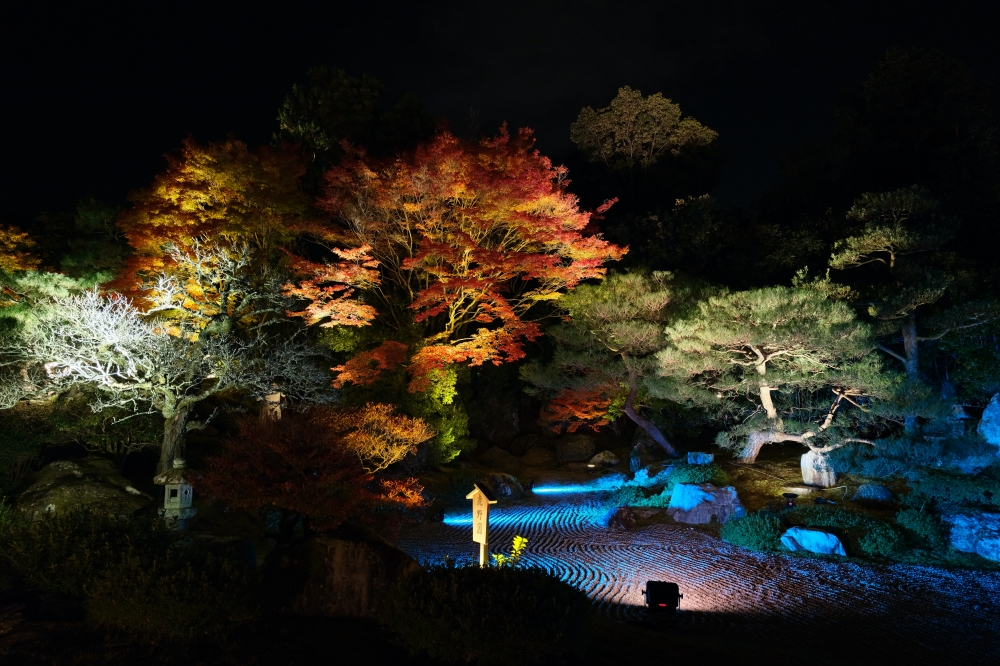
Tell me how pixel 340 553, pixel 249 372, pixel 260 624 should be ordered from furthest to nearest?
pixel 249 372, pixel 340 553, pixel 260 624

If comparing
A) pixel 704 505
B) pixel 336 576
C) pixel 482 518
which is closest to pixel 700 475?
pixel 704 505

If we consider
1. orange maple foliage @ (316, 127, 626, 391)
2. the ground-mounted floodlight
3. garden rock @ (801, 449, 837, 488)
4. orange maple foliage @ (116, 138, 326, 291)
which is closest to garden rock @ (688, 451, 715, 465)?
garden rock @ (801, 449, 837, 488)

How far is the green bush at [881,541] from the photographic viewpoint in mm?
9242

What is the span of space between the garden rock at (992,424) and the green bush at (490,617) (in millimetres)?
11990

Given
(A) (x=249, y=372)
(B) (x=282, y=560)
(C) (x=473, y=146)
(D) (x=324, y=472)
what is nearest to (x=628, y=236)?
(C) (x=473, y=146)

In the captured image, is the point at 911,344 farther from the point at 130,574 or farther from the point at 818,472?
the point at 130,574

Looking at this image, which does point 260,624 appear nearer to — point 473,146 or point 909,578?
point 909,578

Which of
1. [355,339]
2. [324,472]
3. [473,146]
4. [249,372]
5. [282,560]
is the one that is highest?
[473,146]

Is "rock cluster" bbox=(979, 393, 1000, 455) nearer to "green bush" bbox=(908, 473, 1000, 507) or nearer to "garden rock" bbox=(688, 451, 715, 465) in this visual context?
"green bush" bbox=(908, 473, 1000, 507)

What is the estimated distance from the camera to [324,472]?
7.02 m

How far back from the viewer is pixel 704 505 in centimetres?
1190

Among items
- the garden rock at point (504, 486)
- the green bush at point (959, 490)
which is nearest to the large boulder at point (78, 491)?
the garden rock at point (504, 486)

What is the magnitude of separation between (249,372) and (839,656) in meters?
9.98

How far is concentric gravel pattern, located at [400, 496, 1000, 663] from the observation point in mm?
6652
